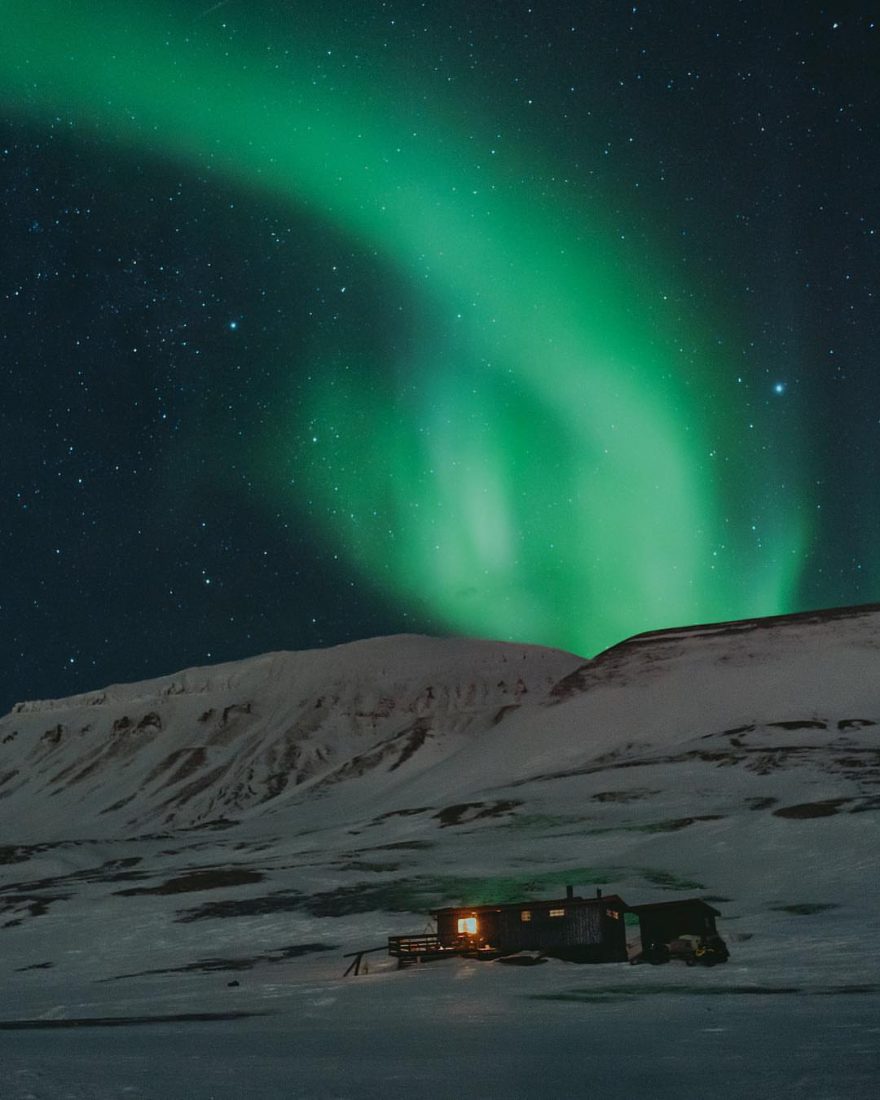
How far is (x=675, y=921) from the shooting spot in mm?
39125

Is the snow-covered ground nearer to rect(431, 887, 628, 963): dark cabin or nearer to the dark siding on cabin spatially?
rect(431, 887, 628, 963): dark cabin

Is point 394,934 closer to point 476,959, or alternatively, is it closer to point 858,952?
point 476,959

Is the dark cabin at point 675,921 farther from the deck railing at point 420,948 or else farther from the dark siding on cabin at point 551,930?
the deck railing at point 420,948

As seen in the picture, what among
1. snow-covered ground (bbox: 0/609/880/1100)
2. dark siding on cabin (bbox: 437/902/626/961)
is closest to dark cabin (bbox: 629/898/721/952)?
dark siding on cabin (bbox: 437/902/626/961)

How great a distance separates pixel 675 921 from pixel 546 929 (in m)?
5.17

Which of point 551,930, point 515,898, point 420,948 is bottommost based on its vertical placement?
point 420,948

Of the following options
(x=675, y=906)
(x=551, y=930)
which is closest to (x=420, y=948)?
(x=551, y=930)

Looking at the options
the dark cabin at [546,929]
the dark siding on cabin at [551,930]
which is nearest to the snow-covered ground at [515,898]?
the dark cabin at [546,929]

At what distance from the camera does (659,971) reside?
35188 millimetres

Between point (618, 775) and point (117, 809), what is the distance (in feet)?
372

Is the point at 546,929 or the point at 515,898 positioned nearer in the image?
the point at 546,929

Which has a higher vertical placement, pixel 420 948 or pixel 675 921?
pixel 675 921

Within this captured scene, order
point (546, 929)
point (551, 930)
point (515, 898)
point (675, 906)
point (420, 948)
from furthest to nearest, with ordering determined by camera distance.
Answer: point (515, 898), point (420, 948), point (546, 929), point (551, 930), point (675, 906)

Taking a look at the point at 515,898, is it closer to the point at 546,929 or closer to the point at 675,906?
the point at 546,929
